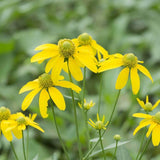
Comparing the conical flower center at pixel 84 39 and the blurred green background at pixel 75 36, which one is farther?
the blurred green background at pixel 75 36

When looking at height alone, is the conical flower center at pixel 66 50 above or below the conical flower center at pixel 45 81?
above

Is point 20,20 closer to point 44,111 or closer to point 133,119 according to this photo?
point 133,119

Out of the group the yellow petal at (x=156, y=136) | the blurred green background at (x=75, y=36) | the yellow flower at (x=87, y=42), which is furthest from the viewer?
the blurred green background at (x=75, y=36)

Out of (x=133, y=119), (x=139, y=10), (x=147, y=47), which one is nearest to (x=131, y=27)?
(x=139, y=10)

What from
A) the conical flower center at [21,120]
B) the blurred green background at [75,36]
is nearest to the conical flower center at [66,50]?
the conical flower center at [21,120]

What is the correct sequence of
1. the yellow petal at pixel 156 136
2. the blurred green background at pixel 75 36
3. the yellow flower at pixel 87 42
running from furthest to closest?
the blurred green background at pixel 75 36, the yellow flower at pixel 87 42, the yellow petal at pixel 156 136

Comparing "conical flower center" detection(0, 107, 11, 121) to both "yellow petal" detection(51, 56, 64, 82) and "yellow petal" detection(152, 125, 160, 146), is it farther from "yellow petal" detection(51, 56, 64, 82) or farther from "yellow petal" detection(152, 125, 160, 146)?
"yellow petal" detection(152, 125, 160, 146)

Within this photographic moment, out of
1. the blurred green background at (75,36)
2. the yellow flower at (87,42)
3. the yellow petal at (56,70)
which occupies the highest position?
the yellow flower at (87,42)

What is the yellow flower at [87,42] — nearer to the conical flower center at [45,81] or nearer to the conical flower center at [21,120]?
the conical flower center at [45,81]
